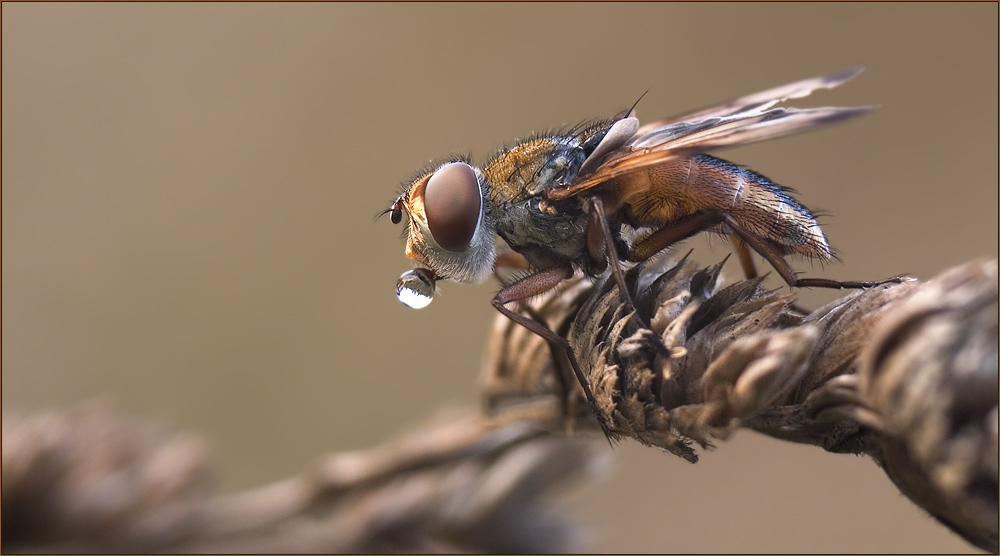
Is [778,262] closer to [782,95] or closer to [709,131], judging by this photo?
[709,131]

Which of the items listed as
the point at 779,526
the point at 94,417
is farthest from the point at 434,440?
the point at 779,526

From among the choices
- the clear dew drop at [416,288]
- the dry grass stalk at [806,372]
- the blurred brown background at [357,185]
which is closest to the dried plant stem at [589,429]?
the dry grass stalk at [806,372]

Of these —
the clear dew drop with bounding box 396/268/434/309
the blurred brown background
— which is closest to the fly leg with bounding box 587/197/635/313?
the clear dew drop with bounding box 396/268/434/309

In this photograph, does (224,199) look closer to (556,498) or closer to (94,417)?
(94,417)

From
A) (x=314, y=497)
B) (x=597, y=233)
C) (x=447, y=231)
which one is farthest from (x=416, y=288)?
(x=314, y=497)

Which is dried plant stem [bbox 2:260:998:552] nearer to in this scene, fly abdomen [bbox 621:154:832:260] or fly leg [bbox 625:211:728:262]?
fly leg [bbox 625:211:728:262]

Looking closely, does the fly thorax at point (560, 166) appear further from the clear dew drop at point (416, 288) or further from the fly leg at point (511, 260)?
the clear dew drop at point (416, 288)
